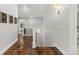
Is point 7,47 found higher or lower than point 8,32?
lower

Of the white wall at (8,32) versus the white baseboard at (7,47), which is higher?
the white wall at (8,32)

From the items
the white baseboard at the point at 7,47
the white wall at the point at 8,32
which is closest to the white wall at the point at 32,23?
the white wall at the point at 8,32

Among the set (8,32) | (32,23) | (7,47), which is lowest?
(7,47)

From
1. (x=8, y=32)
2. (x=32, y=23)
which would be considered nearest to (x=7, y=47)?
(x=8, y=32)

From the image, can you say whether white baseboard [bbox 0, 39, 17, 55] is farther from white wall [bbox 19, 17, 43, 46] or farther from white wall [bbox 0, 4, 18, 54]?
white wall [bbox 19, 17, 43, 46]

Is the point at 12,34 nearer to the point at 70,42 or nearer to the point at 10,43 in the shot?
the point at 10,43

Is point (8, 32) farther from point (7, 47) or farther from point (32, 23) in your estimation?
point (32, 23)

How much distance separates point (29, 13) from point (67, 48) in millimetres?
1729

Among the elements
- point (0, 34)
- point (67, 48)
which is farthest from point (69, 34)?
point (0, 34)

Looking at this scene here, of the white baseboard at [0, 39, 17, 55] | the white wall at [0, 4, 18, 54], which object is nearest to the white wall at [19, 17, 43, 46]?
the white wall at [0, 4, 18, 54]

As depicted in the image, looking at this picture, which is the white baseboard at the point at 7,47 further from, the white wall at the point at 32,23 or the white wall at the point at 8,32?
the white wall at the point at 32,23

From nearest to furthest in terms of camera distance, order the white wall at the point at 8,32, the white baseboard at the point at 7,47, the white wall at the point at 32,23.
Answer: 1. the white baseboard at the point at 7,47
2. the white wall at the point at 8,32
3. the white wall at the point at 32,23

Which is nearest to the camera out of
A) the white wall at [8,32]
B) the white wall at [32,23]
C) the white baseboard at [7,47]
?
the white baseboard at [7,47]
